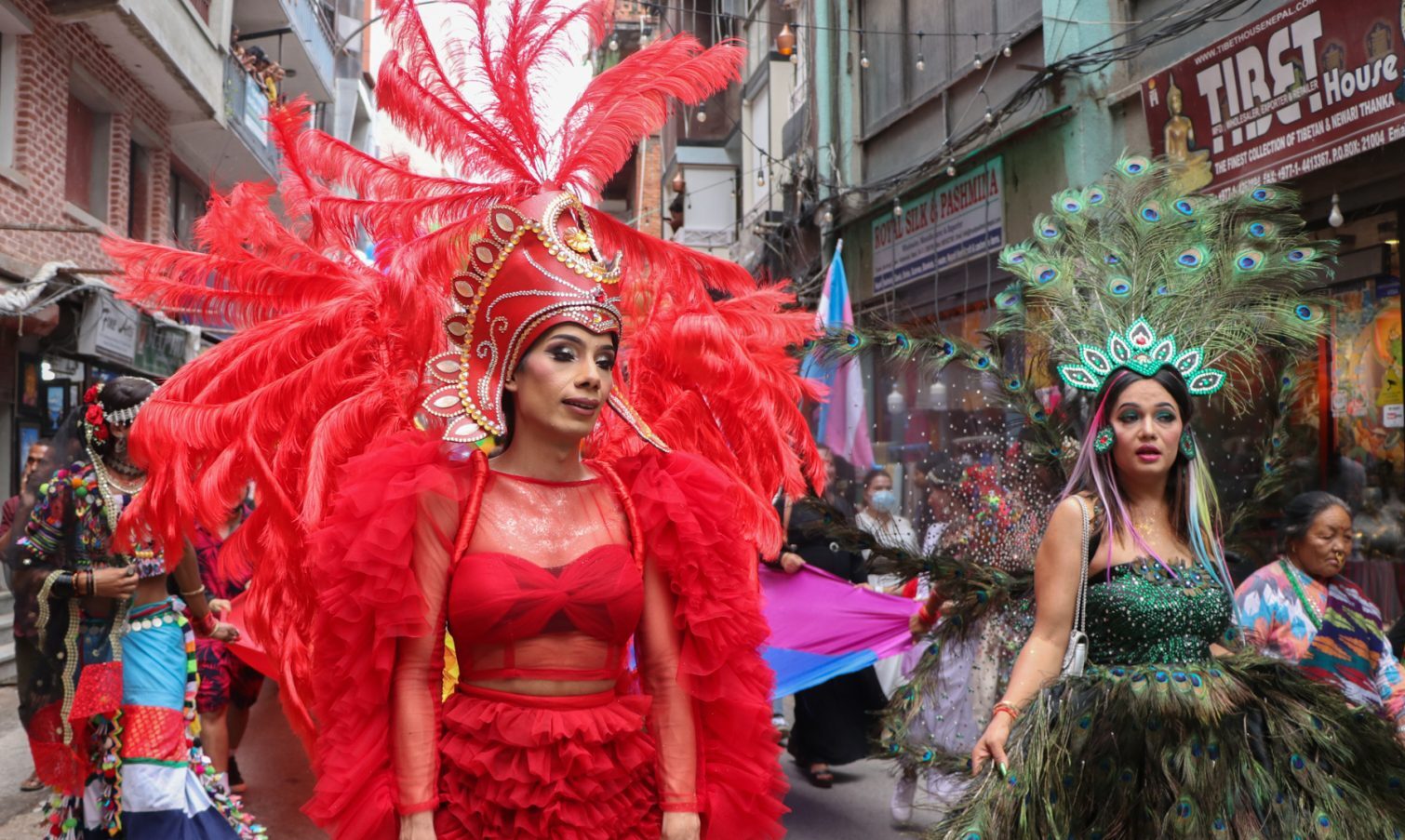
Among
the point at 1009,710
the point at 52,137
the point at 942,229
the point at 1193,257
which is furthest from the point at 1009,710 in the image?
the point at 52,137

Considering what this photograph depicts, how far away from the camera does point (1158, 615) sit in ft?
11.8

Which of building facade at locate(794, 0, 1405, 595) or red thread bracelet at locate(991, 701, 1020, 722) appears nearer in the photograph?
red thread bracelet at locate(991, 701, 1020, 722)

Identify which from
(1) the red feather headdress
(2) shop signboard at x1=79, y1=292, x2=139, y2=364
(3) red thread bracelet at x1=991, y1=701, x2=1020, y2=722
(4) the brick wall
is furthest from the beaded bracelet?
Answer: (2) shop signboard at x1=79, y1=292, x2=139, y2=364

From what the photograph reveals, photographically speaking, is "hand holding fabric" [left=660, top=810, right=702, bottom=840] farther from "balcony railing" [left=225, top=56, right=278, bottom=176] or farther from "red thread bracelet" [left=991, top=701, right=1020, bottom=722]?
"balcony railing" [left=225, top=56, right=278, bottom=176]

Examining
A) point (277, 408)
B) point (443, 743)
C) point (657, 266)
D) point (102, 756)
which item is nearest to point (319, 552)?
point (443, 743)

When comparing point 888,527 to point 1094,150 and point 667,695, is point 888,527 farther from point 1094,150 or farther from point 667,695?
point 1094,150

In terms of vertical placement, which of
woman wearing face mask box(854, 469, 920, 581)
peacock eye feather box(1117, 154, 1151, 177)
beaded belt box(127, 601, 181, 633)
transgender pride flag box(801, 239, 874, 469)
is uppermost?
peacock eye feather box(1117, 154, 1151, 177)

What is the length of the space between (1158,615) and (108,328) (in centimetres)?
1381

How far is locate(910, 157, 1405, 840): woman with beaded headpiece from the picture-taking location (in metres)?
3.33

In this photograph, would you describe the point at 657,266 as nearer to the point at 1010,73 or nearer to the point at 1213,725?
the point at 1213,725

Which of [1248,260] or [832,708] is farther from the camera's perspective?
[832,708]

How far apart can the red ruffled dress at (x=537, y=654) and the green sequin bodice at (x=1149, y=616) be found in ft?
3.54

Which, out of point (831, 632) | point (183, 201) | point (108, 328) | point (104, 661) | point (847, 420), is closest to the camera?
point (104, 661)

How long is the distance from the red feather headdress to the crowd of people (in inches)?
0.4
